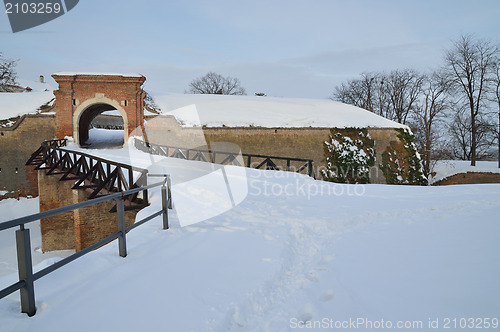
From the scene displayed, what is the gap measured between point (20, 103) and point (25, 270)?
933 inches

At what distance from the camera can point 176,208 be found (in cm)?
617

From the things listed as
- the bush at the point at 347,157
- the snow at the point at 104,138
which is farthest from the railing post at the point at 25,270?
the snow at the point at 104,138

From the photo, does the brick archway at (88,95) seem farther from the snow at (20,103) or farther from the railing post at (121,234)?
the railing post at (121,234)

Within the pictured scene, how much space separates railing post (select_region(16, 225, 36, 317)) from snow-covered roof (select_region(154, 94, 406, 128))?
19544 mm

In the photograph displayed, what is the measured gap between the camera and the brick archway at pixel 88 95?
18.4 m

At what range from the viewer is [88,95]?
18.7 meters

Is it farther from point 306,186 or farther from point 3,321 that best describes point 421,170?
point 3,321

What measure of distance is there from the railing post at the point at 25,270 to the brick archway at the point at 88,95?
18.2m

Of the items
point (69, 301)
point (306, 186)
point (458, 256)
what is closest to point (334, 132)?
point (306, 186)

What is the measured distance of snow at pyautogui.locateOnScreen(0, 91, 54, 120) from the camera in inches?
760

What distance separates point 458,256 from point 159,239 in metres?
3.94

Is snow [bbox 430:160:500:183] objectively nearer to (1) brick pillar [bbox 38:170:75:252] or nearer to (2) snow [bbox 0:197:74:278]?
(1) brick pillar [bbox 38:170:75:252]

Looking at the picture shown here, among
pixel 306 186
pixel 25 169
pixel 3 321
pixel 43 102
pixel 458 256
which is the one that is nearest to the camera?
pixel 3 321

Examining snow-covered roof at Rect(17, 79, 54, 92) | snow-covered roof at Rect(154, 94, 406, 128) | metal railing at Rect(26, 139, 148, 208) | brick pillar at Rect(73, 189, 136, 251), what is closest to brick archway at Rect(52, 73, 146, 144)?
metal railing at Rect(26, 139, 148, 208)
